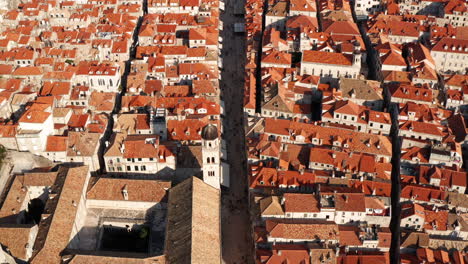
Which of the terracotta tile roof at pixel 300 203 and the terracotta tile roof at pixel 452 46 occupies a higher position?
the terracotta tile roof at pixel 452 46

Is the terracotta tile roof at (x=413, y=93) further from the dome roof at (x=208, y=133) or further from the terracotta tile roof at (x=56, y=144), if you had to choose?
the terracotta tile roof at (x=56, y=144)

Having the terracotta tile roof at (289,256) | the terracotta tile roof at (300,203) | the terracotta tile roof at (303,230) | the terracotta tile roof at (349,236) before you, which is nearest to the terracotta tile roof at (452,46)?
the terracotta tile roof at (300,203)

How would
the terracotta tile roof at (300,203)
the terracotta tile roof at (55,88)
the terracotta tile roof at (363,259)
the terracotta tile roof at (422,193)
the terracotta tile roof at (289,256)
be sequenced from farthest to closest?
the terracotta tile roof at (55,88)
the terracotta tile roof at (422,193)
the terracotta tile roof at (300,203)
the terracotta tile roof at (363,259)
the terracotta tile roof at (289,256)

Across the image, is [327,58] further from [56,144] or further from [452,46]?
[56,144]

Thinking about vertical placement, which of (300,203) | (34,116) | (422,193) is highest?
(34,116)

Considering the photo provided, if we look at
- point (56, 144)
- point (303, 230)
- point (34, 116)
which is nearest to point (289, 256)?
point (303, 230)

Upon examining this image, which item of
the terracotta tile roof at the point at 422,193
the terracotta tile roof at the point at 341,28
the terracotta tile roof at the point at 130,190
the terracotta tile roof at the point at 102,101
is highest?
the terracotta tile roof at the point at 341,28

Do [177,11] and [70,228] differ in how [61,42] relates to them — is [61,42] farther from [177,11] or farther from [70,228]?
[70,228]

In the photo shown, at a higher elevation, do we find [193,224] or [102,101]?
[102,101]
